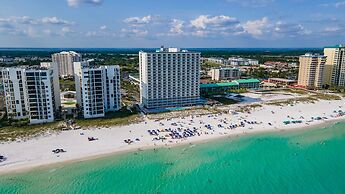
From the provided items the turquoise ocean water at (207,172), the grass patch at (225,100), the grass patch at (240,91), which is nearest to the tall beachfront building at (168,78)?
the grass patch at (225,100)

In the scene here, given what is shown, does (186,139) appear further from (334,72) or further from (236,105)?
(334,72)

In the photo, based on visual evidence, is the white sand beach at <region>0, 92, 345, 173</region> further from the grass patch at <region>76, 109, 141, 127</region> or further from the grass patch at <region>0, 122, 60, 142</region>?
the grass patch at <region>0, 122, 60, 142</region>

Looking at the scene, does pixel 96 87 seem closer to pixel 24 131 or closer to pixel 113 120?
pixel 113 120

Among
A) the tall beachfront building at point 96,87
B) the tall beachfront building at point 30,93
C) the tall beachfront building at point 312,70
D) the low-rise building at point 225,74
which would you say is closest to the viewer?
the tall beachfront building at point 30,93

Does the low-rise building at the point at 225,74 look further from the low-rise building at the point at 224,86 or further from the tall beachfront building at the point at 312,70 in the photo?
the tall beachfront building at the point at 312,70

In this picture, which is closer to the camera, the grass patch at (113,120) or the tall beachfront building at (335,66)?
the grass patch at (113,120)

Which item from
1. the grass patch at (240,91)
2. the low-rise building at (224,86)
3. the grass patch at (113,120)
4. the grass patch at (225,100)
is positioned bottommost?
the grass patch at (113,120)

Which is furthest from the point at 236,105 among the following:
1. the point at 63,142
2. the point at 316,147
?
the point at 63,142

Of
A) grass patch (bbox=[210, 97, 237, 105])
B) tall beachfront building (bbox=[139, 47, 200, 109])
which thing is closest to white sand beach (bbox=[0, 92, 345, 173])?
grass patch (bbox=[210, 97, 237, 105])
